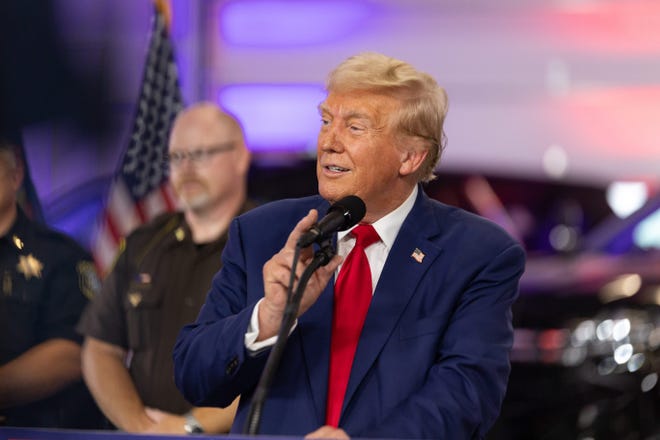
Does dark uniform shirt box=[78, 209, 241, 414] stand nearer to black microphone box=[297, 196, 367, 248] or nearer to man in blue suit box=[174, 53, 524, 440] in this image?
man in blue suit box=[174, 53, 524, 440]

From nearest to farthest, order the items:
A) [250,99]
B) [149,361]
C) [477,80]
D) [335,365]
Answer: [335,365], [149,361], [250,99], [477,80]

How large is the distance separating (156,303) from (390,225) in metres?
1.62

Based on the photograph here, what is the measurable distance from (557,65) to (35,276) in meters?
3.68

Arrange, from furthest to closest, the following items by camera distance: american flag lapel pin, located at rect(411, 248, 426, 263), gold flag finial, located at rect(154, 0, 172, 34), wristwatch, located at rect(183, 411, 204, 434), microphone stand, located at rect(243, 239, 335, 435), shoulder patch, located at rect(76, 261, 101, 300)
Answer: gold flag finial, located at rect(154, 0, 172, 34)
shoulder patch, located at rect(76, 261, 101, 300)
wristwatch, located at rect(183, 411, 204, 434)
american flag lapel pin, located at rect(411, 248, 426, 263)
microphone stand, located at rect(243, 239, 335, 435)

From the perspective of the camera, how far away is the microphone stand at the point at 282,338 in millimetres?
2303

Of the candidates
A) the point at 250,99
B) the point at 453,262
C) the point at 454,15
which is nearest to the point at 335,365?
the point at 453,262

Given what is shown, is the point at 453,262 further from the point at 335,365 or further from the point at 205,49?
the point at 205,49

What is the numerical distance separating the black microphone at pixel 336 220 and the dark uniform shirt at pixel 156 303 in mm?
1819

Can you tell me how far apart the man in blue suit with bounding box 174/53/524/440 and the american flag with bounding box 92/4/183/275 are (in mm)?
2002

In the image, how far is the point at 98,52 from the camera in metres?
4.93

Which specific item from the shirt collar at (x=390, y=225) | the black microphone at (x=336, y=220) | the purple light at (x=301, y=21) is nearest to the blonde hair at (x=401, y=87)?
the shirt collar at (x=390, y=225)

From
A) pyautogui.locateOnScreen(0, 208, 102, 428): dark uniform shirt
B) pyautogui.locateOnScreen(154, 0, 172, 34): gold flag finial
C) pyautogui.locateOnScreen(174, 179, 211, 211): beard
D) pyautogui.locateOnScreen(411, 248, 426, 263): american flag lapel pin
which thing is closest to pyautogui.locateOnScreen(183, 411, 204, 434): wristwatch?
pyautogui.locateOnScreen(0, 208, 102, 428): dark uniform shirt

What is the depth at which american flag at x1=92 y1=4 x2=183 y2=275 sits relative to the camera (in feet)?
16.3

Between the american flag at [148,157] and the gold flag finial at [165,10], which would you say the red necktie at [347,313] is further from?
the gold flag finial at [165,10]
